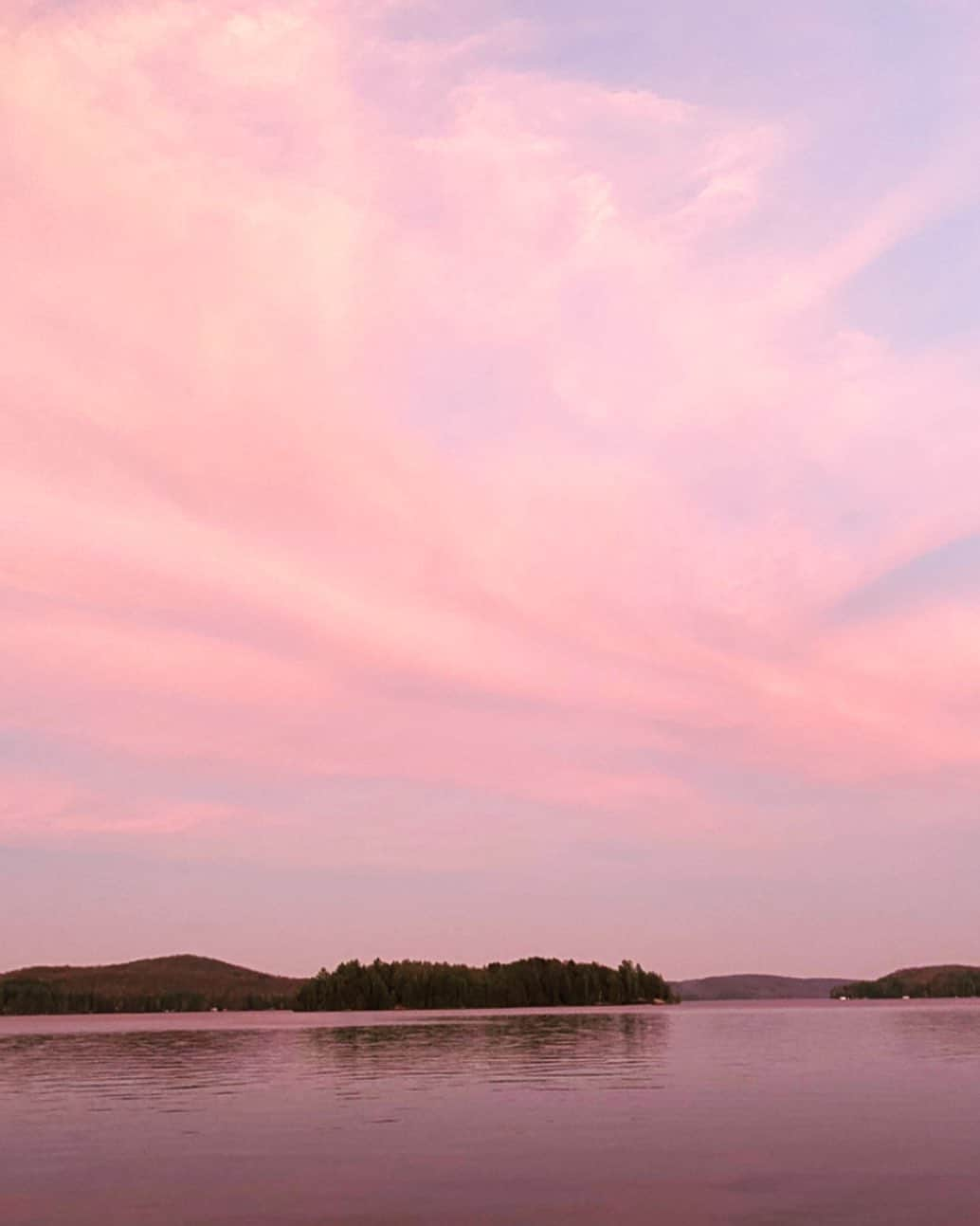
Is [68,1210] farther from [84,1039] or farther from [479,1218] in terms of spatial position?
[84,1039]

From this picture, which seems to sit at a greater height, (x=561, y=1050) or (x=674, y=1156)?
(x=561, y=1050)

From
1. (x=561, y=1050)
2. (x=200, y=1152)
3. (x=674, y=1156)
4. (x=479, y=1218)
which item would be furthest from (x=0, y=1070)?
(x=479, y=1218)

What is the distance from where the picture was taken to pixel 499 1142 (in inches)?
1774

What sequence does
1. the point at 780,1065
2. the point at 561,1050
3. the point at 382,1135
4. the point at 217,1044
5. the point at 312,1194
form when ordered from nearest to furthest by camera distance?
the point at 312,1194 → the point at 382,1135 → the point at 780,1065 → the point at 561,1050 → the point at 217,1044

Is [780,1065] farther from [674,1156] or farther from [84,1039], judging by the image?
[84,1039]

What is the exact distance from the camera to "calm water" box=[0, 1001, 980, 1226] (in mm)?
31781

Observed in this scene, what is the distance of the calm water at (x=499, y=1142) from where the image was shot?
31781mm

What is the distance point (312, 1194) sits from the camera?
33938mm

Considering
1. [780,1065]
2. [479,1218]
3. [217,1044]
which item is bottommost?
[479,1218]

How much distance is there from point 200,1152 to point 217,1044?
103 meters

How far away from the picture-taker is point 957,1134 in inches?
1769

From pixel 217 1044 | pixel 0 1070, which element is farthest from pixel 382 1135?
pixel 217 1044

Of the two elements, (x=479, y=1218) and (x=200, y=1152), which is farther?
(x=200, y=1152)

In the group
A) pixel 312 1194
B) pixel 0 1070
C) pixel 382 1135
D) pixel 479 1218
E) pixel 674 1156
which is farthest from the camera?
pixel 0 1070
